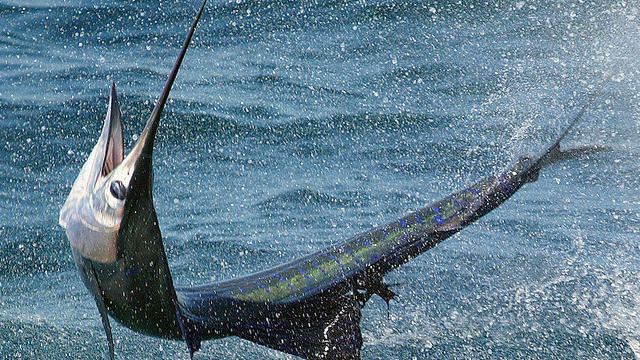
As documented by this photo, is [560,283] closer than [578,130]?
Yes

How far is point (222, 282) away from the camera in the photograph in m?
2.91

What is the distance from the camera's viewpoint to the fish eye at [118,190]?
85.0 inches

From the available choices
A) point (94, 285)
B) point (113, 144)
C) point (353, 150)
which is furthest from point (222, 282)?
point (353, 150)

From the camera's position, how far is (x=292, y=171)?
8531mm

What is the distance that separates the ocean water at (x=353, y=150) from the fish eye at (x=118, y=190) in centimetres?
274

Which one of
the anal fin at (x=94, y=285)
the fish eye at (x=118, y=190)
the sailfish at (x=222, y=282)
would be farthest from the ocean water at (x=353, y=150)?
the fish eye at (x=118, y=190)

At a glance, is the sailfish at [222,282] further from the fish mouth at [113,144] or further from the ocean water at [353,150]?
the ocean water at [353,150]

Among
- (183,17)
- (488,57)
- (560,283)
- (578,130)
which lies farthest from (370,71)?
(560,283)

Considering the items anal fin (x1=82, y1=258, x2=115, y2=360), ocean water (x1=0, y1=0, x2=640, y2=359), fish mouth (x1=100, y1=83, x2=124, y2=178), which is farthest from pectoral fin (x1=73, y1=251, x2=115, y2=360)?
ocean water (x1=0, y1=0, x2=640, y2=359)

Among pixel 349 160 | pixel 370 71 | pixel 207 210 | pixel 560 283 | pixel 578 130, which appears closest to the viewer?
pixel 560 283

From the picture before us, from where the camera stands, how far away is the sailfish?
2.22 meters

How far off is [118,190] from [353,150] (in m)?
6.86

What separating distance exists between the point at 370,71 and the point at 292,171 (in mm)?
3344

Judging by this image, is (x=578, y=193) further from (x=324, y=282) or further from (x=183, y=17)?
(x=183, y=17)
